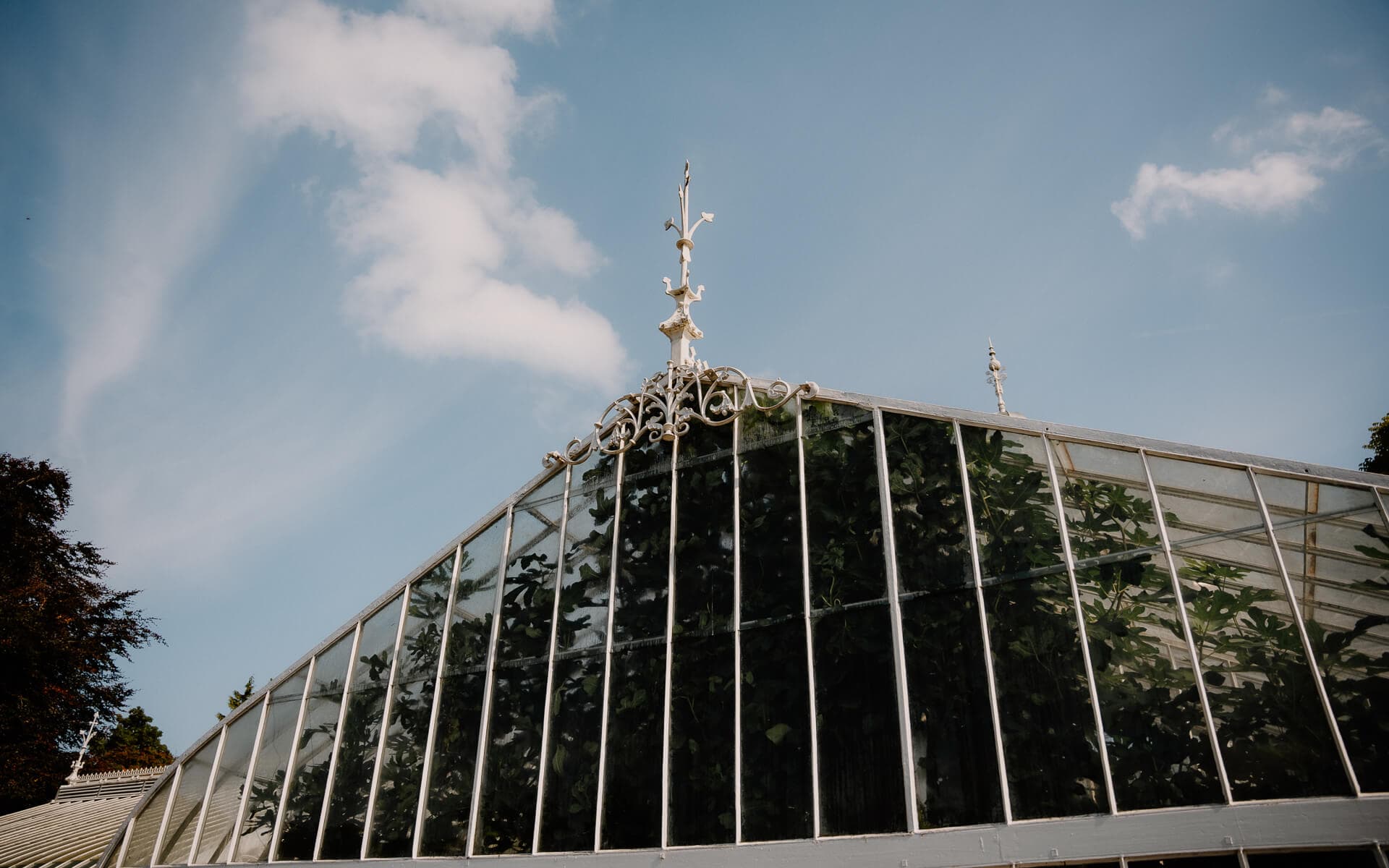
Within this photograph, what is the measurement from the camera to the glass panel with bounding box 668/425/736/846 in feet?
30.0

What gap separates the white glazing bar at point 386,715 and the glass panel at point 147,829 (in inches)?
137

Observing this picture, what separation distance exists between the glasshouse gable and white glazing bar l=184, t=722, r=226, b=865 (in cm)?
5

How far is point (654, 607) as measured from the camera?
10.5m

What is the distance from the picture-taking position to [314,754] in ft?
38.6

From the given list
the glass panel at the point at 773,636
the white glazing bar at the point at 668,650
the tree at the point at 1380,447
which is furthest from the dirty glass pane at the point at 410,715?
the tree at the point at 1380,447

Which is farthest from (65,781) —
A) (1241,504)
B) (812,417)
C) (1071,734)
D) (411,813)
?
(1241,504)

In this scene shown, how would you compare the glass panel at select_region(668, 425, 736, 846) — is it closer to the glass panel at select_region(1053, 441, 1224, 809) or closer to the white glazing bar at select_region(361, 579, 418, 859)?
the glass panel at select_region(1053, 441, 1224, 809)

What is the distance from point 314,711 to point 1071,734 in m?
9.37

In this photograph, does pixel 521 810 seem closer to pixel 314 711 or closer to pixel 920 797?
pixel 314 711

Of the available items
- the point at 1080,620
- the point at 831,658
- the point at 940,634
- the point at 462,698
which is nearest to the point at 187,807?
the point at 462,698

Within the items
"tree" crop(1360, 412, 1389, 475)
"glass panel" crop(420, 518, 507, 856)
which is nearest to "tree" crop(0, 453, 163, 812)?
"glass panel" crop(420, 518, 507, 856)

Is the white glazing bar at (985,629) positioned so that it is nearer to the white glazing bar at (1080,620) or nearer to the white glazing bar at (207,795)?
the white glazing bar at (1080,620)

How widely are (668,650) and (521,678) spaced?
83.3 inches

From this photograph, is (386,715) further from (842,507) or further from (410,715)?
(842,507)
